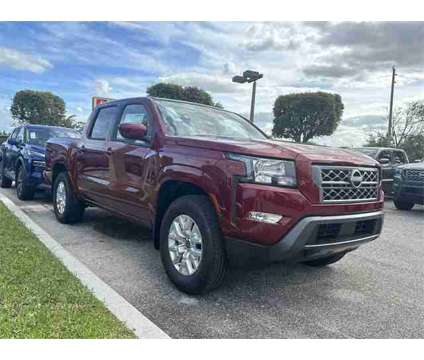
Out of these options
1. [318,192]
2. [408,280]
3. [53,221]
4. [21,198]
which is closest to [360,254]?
[408,280]

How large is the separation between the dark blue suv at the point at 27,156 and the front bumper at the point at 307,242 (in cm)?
627

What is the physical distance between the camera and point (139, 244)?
532cm

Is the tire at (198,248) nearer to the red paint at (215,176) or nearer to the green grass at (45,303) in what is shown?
the red paint at (215,176)

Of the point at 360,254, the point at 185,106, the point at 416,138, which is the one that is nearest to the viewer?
the point at 185,106

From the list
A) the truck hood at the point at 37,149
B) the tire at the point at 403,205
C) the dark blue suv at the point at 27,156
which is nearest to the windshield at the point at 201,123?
the dark blue suv at the point at 27,156

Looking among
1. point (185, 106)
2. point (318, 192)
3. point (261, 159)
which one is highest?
point (185, 106)

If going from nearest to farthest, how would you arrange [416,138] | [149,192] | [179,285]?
[179,285] < [149,192] < [416,138]

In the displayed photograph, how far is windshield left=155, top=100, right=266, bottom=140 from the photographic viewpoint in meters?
4.24

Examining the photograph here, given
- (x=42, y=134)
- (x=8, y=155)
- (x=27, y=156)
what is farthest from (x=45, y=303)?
(x=8, y=155)

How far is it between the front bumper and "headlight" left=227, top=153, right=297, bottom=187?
337mm

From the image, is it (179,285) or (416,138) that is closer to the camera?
(179,285)

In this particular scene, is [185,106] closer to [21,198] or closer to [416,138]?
[21,198]

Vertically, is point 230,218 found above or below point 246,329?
above

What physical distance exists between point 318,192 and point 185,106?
212 cm
